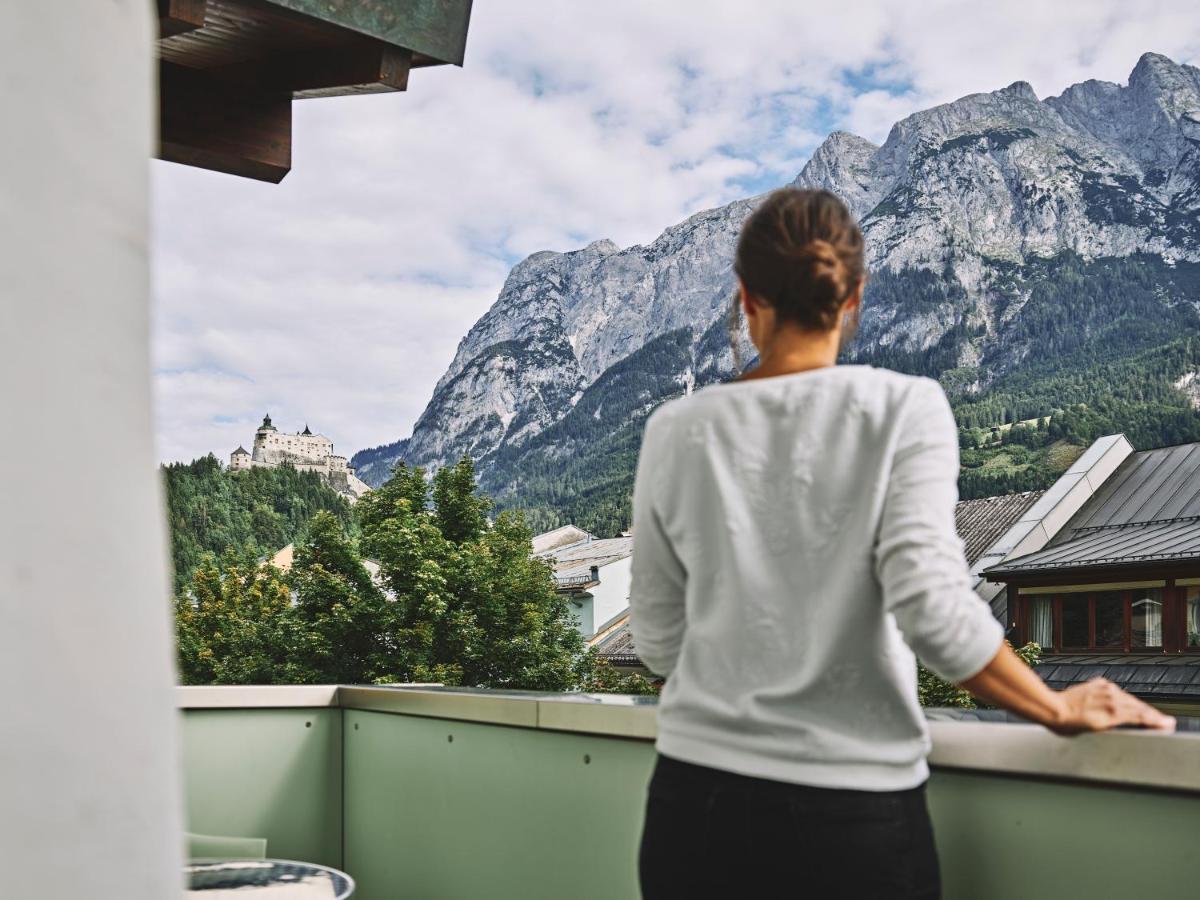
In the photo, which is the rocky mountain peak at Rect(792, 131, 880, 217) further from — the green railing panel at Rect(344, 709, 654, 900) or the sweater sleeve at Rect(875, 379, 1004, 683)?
the sweater sleeve at Rect(875, 379, 1004, 683)

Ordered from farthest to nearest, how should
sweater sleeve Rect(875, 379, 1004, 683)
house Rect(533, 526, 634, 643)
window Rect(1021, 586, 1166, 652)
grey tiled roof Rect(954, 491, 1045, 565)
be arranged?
house Rect(533, 526, 634, 643), grey tiled roof Rect(954, 491, 1045, 565), window Rect(1021, 586, 1166, 652), sweater sleeve Rect(875, 379, 1004, 683)

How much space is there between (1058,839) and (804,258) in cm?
78

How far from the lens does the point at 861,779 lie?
3.76 ft

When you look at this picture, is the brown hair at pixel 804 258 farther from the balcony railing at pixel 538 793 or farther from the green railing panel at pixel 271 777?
the green railing panel at pixel 271 777

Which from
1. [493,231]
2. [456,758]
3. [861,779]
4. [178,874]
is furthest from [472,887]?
[493,231]

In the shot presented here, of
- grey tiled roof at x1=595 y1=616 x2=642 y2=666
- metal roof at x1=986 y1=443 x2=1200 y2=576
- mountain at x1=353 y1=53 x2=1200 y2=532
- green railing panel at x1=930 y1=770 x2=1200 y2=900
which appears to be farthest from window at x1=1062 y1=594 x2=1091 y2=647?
mountain at x1=353 y1=53 x2=1200 y2=532

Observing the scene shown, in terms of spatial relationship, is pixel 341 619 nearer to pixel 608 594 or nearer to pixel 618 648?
pixel 618 648

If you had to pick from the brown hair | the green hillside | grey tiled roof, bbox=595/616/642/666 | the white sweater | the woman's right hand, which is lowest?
grey tiled roof, bbox=595/616/642/666

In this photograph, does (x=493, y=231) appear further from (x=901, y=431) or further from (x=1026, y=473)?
(x=901, y=431)

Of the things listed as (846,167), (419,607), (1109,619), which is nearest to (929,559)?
(1109,619)

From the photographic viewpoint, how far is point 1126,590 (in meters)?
20.1

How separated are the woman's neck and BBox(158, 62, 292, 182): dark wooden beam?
215cm

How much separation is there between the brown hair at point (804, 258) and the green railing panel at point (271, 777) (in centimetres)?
276

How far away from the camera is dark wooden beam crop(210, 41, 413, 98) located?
8.87 ft
